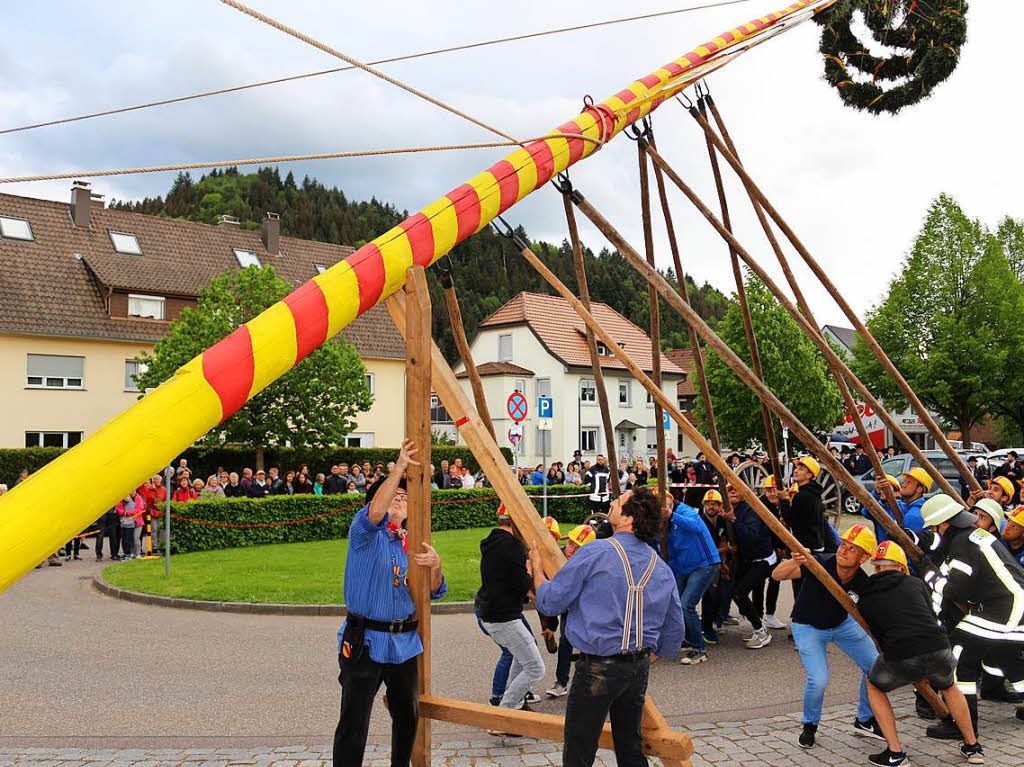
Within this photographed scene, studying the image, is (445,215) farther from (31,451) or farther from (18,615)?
(31,451)

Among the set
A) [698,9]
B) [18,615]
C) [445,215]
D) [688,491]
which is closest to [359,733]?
[445,215]

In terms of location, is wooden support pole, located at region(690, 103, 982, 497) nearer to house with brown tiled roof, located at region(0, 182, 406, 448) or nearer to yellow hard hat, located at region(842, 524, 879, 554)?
yellow hard hat, located at region(842, 524, 879, 554)

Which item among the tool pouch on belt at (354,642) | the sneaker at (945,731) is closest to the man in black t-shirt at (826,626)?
the sneaker at (945,731)

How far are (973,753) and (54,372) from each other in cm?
2987

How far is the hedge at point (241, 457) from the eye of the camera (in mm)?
25359

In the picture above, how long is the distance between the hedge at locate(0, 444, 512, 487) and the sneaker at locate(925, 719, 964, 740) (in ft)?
69.9

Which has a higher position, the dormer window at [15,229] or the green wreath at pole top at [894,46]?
the dormer window at [15,229]

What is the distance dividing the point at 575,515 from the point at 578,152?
62.6 ft

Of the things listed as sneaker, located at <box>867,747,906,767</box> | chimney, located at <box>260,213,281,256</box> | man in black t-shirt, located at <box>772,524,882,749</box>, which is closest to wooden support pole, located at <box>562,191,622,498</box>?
man in black t-shirt, located at <box>772,524,882,749</box>

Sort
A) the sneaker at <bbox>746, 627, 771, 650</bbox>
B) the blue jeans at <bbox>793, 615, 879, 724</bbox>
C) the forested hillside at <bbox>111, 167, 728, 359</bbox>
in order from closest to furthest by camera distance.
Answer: the blue jeans at <bbox>793, 615, 879, 724</bbox>, the sneaker at <bbox>746, 627, 771, 650</bbox>, the forested hillside at <bbox>111, 167, 728, 359</bbox>

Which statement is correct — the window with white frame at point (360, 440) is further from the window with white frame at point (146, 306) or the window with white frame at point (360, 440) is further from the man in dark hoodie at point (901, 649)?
the man in dark hoodie at point (901, 649)

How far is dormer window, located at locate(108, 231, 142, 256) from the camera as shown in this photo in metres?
34.1

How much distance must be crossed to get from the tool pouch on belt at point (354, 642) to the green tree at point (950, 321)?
3681cm

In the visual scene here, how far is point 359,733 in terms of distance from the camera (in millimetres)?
4656
